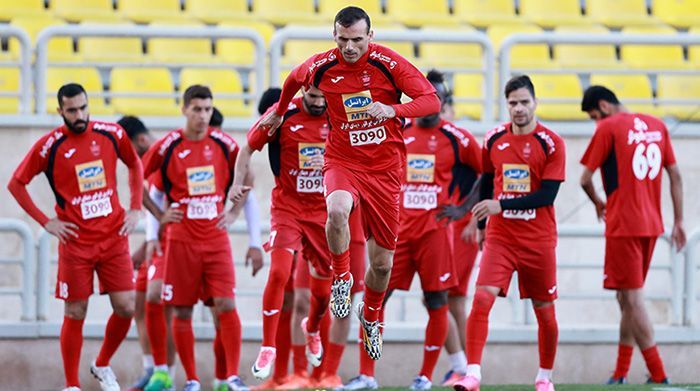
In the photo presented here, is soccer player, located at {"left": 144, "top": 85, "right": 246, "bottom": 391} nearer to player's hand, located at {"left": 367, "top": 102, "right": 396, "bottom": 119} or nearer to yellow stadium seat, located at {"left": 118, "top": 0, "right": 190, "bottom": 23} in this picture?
player's hand, located at {"left": 367, "top": 102, "right": 396, "bottom": 119}

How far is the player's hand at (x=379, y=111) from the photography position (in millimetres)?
7867

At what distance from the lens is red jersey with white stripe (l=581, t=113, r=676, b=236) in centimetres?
1055

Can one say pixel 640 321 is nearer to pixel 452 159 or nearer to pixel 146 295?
pixel 452 159

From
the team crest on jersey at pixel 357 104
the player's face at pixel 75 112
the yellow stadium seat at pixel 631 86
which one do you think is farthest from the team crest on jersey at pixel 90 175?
the yellow stadium seat at pixel 631 86

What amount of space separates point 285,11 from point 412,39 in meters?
2.51

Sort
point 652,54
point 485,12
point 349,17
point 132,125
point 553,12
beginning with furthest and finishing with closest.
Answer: point 553,12, point 485,12, point 652,54, point 132,125, point 349,17

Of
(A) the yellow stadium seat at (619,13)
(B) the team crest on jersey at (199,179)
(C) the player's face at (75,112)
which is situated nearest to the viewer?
(C) the player's face at (75,112)

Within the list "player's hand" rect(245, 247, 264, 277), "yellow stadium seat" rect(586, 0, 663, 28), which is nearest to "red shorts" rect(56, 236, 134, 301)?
"player's hand" rect(245, 247, 264, 277)

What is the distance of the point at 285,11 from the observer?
1434 cm

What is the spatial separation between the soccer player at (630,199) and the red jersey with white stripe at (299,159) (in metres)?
2.17

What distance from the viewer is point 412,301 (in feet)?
41.7

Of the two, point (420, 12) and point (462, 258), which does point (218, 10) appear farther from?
point (462, 258)

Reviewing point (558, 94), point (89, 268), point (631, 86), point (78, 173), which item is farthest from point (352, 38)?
point (631, 86)

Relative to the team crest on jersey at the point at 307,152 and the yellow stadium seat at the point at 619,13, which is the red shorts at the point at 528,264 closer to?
the team crest on jersey at the point at 307,152
